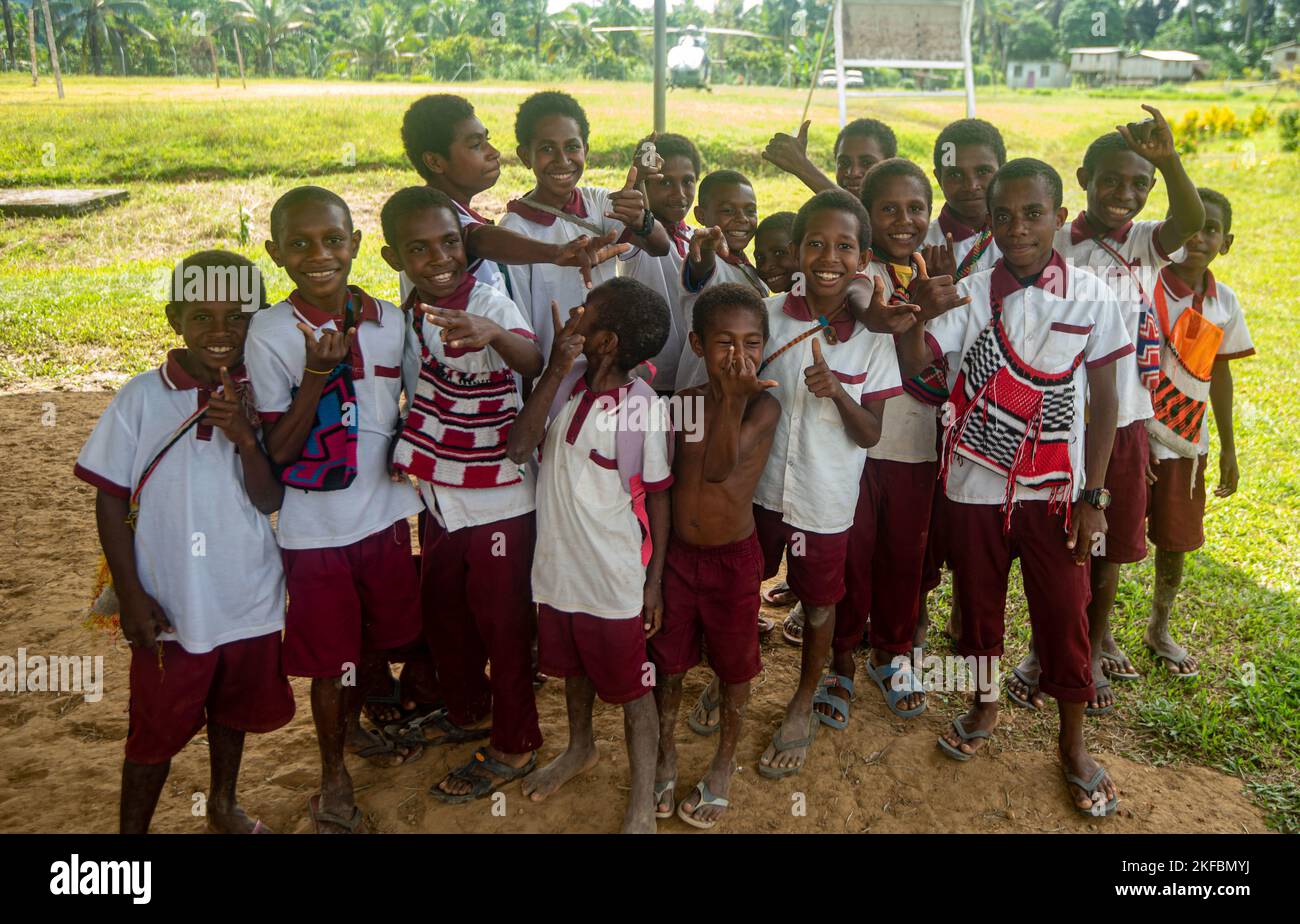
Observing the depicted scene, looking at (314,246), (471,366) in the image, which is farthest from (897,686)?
(314,246)

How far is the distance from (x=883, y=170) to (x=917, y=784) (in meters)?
1.95

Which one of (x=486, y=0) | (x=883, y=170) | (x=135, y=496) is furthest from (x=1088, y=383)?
(x=486, y=0)

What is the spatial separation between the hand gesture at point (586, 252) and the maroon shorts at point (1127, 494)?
5.72 ft

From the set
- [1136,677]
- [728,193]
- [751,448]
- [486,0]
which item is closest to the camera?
[751,448]

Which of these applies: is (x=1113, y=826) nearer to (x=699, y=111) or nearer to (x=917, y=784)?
(x=917, y=784)

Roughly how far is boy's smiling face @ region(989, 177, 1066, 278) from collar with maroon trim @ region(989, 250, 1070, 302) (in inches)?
1.0

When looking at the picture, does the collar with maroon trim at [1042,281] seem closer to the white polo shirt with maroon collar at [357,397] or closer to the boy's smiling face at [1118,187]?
the boy's smiling face at [1118,187]

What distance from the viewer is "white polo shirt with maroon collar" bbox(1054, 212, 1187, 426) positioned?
9.53 ft

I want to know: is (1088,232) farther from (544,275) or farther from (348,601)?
(348,601)

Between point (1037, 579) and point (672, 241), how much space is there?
1.69m

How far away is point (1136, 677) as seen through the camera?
3.43 meters

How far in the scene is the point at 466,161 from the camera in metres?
2.89

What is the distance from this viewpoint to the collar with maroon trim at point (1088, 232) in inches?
120

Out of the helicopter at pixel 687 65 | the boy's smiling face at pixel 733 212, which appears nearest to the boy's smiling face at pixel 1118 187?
the boy's smiling face at pixel 733 212
